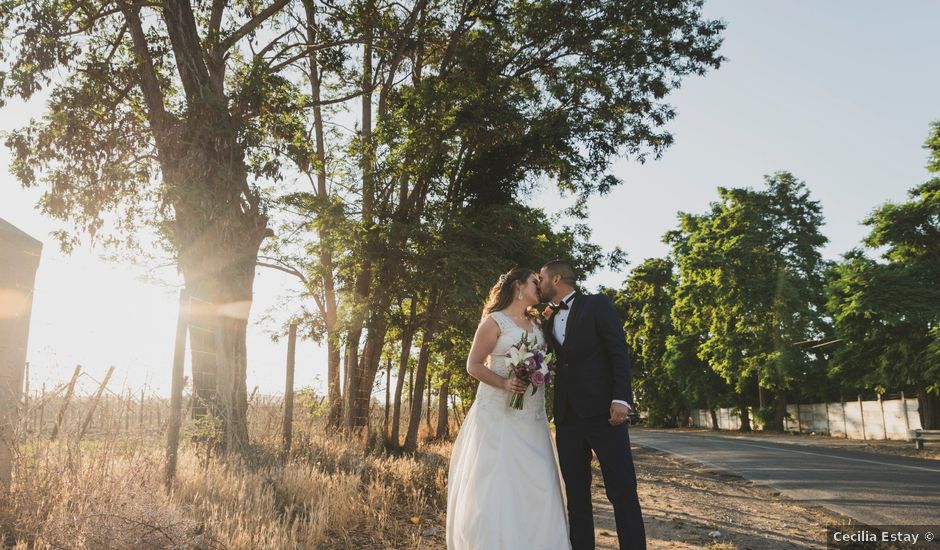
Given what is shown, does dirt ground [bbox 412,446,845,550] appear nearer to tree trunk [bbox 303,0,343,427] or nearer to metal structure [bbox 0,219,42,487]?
metal structure [bbox 0,219,42,487]

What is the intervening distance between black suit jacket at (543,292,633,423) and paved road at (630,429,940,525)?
14.3 ft

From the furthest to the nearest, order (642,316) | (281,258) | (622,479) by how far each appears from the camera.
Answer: (642,316)
(281,258)
(622,479)

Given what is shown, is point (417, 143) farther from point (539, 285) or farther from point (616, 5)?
point (539, 285)

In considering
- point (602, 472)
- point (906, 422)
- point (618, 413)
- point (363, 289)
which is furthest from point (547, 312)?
point (906, 422)

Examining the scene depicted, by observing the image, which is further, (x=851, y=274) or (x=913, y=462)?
(x=851, y=274)

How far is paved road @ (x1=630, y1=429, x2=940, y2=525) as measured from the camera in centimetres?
834

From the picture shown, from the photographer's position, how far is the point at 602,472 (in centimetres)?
516

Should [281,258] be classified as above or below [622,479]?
above

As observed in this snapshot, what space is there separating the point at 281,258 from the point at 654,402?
45.0 m

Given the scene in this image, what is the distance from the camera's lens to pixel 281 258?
2158 cm

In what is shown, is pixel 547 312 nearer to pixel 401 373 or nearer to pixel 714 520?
pixel 714 520

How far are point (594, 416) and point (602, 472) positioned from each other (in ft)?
1.35

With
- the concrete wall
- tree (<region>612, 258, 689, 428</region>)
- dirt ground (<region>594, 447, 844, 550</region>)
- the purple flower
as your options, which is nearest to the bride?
the purple flower

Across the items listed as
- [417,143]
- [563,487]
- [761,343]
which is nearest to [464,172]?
[417,143]
